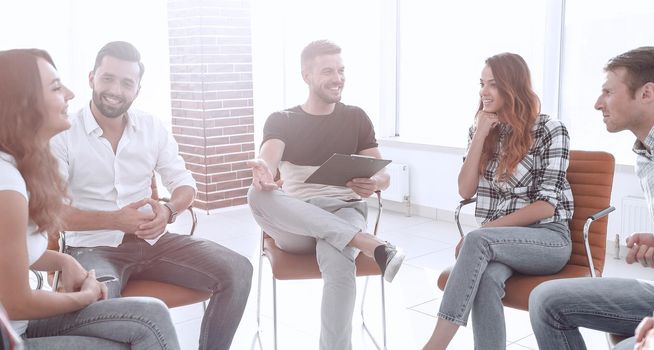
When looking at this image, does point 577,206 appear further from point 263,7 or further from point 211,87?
point 263,7

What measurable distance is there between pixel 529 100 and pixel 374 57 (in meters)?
3.47

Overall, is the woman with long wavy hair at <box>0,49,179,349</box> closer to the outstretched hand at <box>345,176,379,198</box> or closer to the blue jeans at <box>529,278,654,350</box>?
the blue jeans at <box>529,278,654,350</box>

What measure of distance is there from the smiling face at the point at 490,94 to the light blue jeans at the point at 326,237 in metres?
0.71

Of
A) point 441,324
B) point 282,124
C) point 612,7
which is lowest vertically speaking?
point 441,324

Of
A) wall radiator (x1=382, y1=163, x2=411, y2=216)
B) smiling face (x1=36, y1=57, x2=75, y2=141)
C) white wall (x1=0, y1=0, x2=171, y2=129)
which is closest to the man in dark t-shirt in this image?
smiling face (x1=36, y1=57, x2=75, y2=141)

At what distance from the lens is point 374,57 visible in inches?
242

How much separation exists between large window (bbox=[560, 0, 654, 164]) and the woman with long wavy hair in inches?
141

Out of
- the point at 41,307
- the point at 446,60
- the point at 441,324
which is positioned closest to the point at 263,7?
the point at 446,60

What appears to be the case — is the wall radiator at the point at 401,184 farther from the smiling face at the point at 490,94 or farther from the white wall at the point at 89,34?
the smiling face at the point at 490,94

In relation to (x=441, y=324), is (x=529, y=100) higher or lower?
higher

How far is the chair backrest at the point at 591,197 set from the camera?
2627 mm

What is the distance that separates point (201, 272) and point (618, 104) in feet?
5.14

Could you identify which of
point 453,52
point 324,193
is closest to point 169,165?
point 324,193

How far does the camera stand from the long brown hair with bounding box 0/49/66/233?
5.63ft
